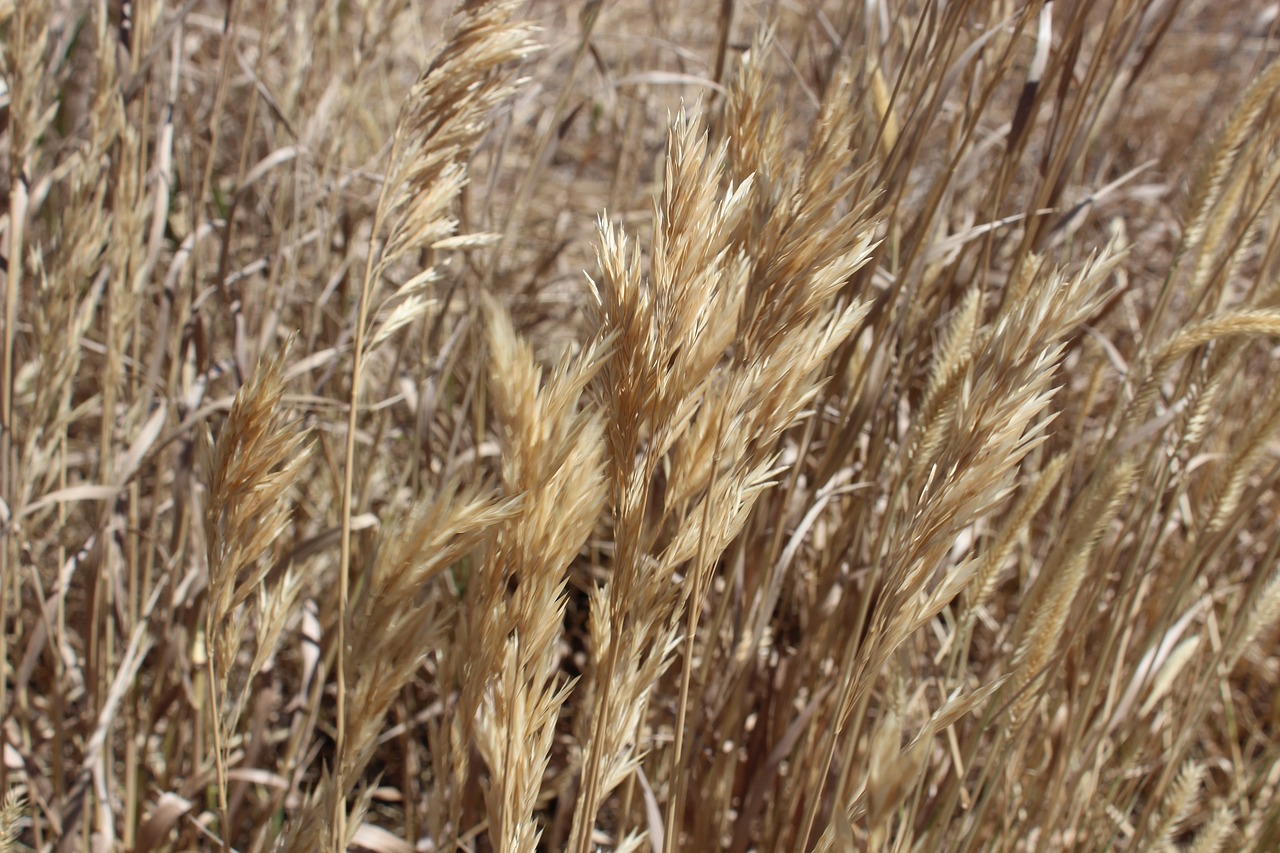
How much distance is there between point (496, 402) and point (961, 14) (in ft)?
2.00

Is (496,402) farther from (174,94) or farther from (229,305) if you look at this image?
(174,94)

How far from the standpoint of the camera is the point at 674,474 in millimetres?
667

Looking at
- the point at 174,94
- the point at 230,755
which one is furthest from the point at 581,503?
the point at 230,755

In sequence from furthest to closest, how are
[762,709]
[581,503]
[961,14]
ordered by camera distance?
1. [762,709]
2. [961,14]
3. [581,503]

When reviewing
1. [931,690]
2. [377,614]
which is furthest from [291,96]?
[931,690]

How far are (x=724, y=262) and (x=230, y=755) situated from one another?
1325mm

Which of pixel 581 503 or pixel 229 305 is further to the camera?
pixel 229 305

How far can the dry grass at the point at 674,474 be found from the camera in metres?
0.62

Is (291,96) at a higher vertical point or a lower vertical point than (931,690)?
higher

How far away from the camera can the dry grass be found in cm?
62

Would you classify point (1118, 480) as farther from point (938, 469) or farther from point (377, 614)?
point (377, 614)

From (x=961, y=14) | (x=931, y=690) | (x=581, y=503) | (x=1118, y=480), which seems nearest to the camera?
(x=581, y=503)

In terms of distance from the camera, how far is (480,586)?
2.16 feet

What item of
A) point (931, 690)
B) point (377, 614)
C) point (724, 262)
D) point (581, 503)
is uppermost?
point (724, 262)
